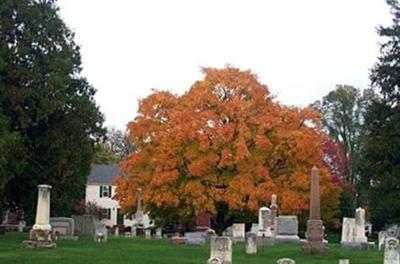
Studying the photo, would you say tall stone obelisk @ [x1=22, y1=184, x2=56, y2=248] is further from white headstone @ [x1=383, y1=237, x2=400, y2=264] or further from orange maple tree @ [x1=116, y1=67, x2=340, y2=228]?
orange maple tree @ [x1=116, y1=67, x2=340, y2=228]

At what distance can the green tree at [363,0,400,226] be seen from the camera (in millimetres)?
40656

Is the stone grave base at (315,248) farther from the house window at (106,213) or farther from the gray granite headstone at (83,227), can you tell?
the house window at (106,213)

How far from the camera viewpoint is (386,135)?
41.0 meters

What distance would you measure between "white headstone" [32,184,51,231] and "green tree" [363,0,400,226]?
1788 cm

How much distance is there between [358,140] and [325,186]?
2655cm

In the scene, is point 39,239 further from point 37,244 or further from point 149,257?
point 149,257

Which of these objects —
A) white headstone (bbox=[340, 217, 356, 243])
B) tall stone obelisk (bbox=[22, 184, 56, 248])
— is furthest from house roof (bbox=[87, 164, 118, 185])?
tall stone obelisk (bbox=[22, 184, 56, 248])

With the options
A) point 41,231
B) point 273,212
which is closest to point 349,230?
point 273,212

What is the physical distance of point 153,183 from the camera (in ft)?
153

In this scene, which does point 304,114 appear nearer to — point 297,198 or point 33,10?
point 297,198

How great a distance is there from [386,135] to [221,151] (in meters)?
9.83

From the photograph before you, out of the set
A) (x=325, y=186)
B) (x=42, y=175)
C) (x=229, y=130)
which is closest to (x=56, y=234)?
(x=42, y=175)

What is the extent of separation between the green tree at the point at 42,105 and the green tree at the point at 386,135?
14.4m

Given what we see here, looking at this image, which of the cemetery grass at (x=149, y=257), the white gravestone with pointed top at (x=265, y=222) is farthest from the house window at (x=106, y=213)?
the cemetery grass at (x=149, y=257)
